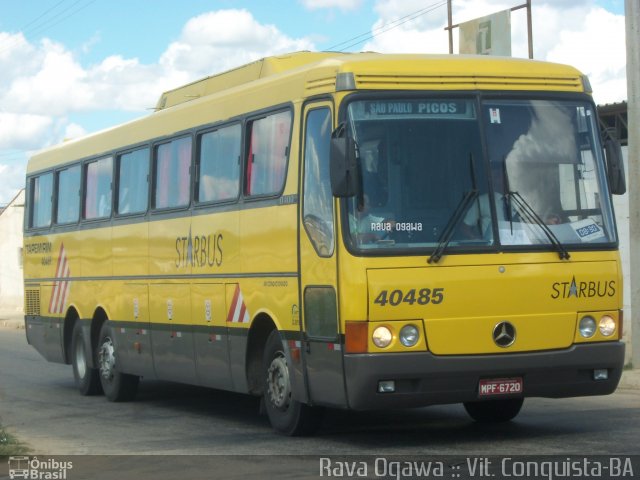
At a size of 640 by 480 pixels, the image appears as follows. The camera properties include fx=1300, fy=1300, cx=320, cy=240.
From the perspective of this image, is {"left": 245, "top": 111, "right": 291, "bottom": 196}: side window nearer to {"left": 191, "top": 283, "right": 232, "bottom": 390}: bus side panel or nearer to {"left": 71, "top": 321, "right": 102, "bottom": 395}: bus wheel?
{"left": 191, "top": 283, "right": 232, "bottom": 390}: bus side panel

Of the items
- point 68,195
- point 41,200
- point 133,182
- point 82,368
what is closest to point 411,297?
point 133,182

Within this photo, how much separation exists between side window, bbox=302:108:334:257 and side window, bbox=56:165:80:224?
7907mm

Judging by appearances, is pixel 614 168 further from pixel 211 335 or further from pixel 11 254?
pixel 11 254

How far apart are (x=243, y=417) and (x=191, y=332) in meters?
1.13

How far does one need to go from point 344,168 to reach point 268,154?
2148 mm

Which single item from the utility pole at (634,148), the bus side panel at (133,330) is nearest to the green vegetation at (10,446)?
the bus side panel at (133,330)

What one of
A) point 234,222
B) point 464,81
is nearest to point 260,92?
point 234,222

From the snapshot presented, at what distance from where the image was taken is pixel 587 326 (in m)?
11.3

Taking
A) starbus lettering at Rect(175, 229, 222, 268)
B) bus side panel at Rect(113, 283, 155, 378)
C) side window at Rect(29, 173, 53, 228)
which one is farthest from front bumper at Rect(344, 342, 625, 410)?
side window at Rect(29, 173, 53, 228)

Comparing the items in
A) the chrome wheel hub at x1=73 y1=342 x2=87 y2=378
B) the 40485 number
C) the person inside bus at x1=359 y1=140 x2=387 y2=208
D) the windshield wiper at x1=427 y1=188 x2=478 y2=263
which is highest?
the person inside bus at x1=359 y1=140 x2=387 y2=208

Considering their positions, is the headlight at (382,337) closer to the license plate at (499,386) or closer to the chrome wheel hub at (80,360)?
the license plate at (499,386)

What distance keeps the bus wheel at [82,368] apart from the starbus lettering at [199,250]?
3.78 meters

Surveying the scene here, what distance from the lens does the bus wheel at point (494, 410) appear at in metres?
12.8

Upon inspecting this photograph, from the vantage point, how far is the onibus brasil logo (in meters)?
10.3
